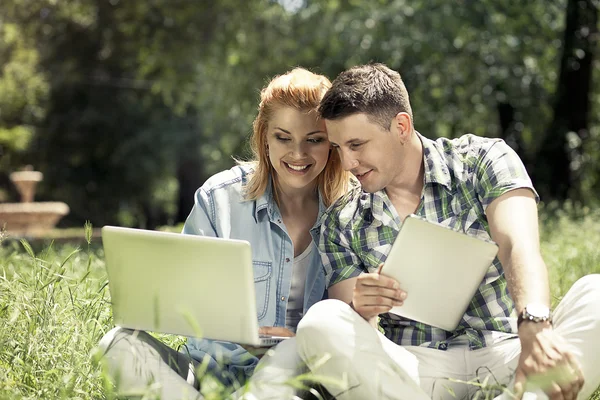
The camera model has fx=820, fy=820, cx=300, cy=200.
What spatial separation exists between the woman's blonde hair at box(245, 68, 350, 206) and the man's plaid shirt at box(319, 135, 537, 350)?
0.62 feet

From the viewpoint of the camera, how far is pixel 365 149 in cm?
265

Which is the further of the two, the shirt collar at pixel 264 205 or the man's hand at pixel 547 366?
the shirt collar at pixel 264 205

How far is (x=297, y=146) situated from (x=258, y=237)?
1.17ft

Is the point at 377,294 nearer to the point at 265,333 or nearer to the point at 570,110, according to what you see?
the point at 265,333

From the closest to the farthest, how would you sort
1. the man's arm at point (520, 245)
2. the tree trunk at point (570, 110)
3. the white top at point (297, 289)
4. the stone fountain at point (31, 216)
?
the man's arm at point (520, 245)
the white top at point (297, 289)
the tree trunk at point (570, 110)
the stone fountain at point (31, 216)

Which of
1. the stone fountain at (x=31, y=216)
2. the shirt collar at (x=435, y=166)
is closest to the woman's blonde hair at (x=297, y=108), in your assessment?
the shirt collar at (x=435, y=166)

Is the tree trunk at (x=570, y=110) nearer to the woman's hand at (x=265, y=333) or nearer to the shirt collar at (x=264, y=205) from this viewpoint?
the shirt collar at (x=264, y=205)

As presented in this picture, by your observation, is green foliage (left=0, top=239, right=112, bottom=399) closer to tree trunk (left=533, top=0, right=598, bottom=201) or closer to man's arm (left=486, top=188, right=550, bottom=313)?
man's arm (left=486, top=188, right=550, bottom=313)

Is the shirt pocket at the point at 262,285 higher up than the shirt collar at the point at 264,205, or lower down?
lower down

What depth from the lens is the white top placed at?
2.99m

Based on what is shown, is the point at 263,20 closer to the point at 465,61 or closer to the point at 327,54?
the point at 327,54

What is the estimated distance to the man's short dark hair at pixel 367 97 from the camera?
8.71ft

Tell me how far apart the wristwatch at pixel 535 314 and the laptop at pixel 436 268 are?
0.64 ft

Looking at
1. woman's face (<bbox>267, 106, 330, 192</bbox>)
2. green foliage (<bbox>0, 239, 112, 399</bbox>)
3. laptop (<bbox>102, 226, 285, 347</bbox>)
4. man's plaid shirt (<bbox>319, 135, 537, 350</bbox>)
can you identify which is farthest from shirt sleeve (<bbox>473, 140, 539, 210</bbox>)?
green foliage (<bbox>0, 239, 112, 399</bbox>)
